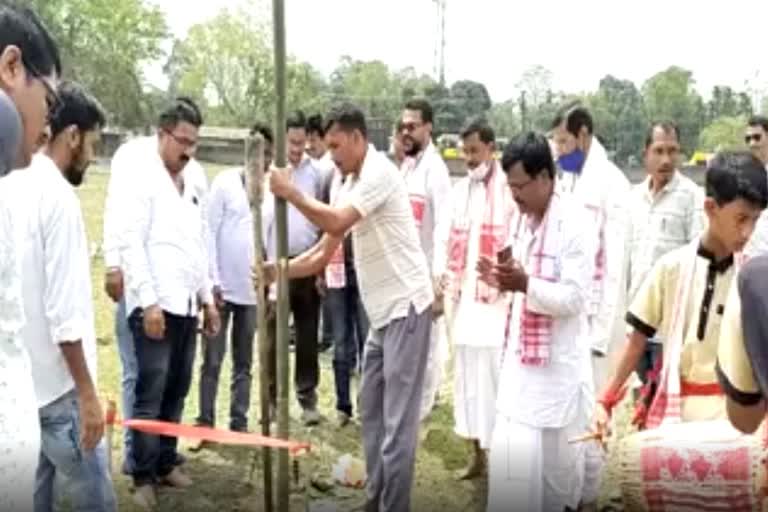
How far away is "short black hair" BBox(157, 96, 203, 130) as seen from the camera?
5184 mm

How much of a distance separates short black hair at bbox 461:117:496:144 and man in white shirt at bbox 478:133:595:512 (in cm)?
169

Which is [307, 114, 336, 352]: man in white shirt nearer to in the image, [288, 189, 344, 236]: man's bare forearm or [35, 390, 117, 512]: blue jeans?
[288, 189, 344, 236]: man's bare forearm

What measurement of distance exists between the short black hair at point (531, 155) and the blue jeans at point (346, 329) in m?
3.08

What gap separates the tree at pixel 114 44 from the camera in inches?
1992

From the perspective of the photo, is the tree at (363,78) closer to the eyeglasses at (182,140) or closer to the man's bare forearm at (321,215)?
the eyeglasses at (182,140)

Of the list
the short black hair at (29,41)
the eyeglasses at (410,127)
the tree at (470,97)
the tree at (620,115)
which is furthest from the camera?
the tree at (470,97)

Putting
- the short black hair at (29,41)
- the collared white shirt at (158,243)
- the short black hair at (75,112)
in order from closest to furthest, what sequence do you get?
the short black hair at (29,41) → the short black hair at (75,112) → the collared white shirt at (158,243)

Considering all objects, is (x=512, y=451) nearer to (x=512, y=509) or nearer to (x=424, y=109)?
(x=512, y=509)

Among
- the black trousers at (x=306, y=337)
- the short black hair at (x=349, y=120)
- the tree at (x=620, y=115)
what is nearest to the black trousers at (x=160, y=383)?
the short black hair at (x=349, y=120)

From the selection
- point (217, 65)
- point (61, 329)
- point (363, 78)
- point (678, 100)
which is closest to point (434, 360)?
point (61, 329)

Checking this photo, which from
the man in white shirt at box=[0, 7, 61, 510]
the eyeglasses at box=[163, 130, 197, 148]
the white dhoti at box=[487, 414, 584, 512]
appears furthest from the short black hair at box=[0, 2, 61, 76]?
the eyeglasses at box=[163, 130, 197, 148]

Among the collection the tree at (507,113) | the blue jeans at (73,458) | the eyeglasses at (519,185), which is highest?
the tree at (507,113)

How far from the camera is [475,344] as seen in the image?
566 cm

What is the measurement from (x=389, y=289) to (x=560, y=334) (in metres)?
0.90
